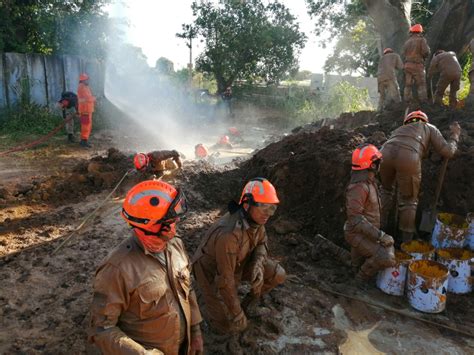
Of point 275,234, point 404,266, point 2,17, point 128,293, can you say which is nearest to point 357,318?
point 404,266

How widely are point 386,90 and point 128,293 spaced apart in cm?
1005

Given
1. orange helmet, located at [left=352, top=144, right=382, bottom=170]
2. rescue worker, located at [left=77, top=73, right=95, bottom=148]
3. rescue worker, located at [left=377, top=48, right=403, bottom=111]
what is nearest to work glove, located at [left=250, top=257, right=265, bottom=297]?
orange helmet, located at [left=352, top=144, right=382, bottom=170]

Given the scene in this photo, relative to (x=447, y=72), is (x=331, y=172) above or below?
below

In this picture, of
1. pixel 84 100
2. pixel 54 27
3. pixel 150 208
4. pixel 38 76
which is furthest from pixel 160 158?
pixel 54 27

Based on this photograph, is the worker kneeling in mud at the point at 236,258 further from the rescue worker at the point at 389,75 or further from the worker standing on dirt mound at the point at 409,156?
the rescue worker at the point at 389,75

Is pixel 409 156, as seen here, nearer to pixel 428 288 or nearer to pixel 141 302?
pixel 428 288

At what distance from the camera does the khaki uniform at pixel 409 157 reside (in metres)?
5.08

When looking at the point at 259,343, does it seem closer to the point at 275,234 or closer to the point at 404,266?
the point at 404,266

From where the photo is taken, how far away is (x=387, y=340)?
12.7 feet

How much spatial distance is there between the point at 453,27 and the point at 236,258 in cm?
1182

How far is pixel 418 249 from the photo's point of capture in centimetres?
489

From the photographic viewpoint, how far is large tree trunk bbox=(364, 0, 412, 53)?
41.2 ft

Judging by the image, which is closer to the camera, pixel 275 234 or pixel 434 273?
pixel 434 273

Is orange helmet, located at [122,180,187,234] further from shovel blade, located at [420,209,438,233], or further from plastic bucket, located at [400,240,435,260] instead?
shovel blade, located at [420,209,438,233]
